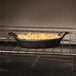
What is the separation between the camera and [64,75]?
1.01 metres

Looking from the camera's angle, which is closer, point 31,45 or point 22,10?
point 31,45

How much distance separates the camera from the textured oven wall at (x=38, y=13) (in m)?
1.44

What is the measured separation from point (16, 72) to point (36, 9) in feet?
1.85

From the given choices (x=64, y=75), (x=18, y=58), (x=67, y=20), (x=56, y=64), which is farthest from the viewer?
(x=67, y=20)

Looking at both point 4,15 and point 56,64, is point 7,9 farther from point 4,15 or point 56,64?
point 56,64

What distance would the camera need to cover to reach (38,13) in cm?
146

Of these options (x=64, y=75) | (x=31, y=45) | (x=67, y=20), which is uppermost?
(x=67, y=20)

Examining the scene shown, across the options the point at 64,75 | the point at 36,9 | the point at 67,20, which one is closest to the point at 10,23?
A: the point at 36,9

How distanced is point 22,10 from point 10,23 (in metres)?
0.12

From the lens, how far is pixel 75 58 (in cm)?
123

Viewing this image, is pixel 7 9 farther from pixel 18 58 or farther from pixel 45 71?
pixel 45 71

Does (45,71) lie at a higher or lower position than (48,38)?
lower

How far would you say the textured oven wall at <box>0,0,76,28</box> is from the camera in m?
1.44

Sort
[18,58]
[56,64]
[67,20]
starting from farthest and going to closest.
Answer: [67,20] < [18,58] < [56,64]
